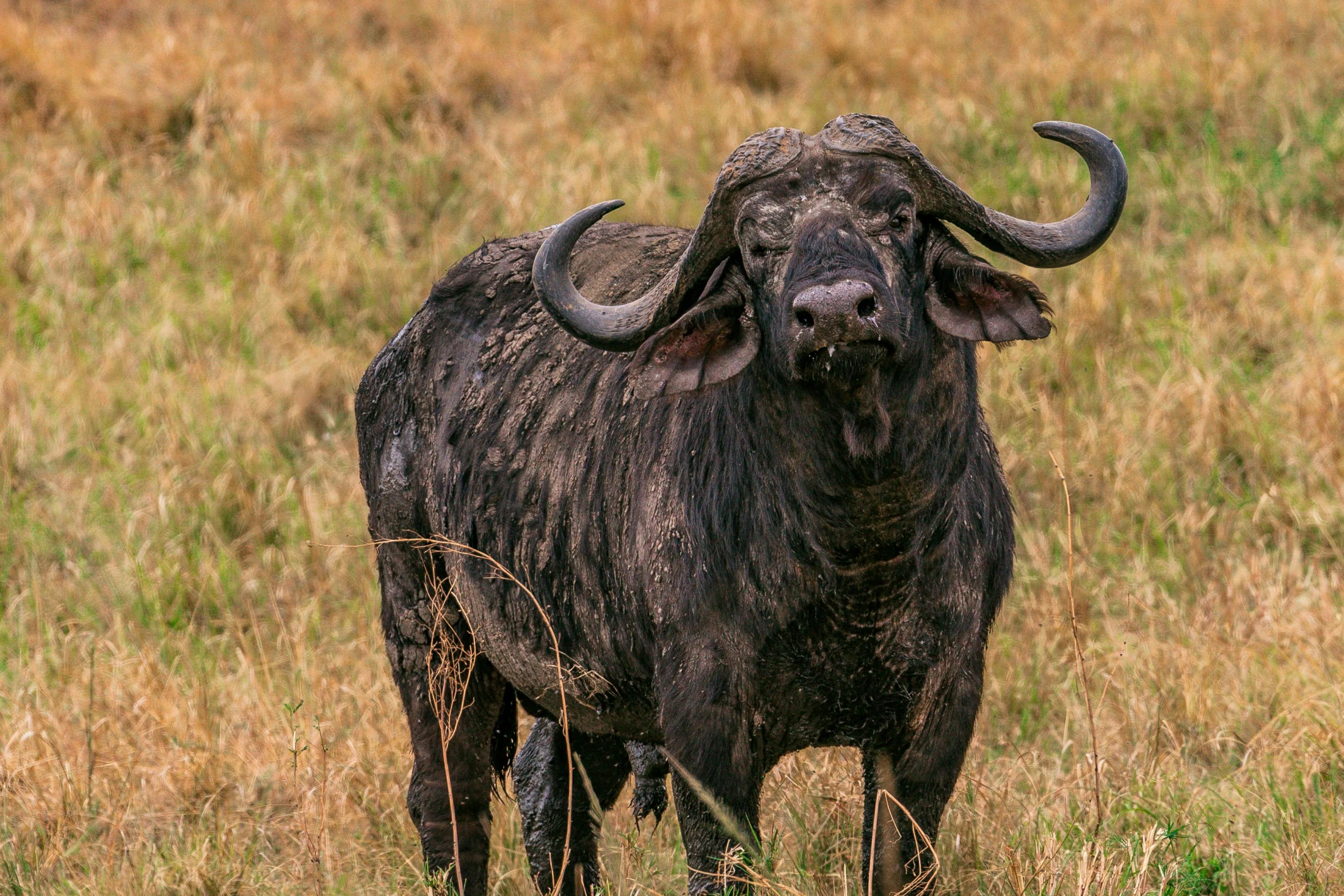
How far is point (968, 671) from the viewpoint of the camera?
3732mm

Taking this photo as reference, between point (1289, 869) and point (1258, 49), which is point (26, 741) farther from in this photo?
point (1258, 49)

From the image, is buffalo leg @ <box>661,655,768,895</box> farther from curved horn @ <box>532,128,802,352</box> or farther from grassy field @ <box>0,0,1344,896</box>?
curved horn @ <box>532,128,802,352</box>

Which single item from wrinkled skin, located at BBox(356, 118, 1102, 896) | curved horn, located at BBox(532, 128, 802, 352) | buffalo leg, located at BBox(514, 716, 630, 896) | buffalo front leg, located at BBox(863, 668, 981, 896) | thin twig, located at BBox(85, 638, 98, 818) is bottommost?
buffalo leg, located at BBox(514, 716, 630, 896)

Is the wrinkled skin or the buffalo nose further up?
the buffalo nose

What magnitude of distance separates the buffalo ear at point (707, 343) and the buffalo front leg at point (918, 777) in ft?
2.82

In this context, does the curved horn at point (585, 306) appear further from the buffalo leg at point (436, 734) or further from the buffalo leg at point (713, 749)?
the buffalo leg at point (436, 734)

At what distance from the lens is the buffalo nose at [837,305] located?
3.08 meters

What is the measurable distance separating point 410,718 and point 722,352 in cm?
198

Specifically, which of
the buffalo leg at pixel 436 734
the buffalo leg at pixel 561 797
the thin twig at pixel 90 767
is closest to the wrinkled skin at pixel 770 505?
the buffalo leg at pixel 436 734

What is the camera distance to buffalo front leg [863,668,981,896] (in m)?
3.70

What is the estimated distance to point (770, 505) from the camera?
11.9 feet

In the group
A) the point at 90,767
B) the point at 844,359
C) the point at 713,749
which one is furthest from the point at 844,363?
the point at 90,767

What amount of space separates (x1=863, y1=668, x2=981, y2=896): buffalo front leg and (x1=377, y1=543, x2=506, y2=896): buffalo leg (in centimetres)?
149

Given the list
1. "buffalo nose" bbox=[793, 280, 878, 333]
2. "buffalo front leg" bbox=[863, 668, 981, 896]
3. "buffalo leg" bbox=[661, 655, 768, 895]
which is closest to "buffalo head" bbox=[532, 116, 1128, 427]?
"buffalo nose" bbox=[793, 280, 878, 333]
